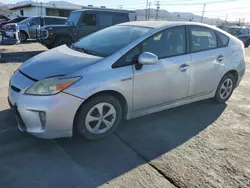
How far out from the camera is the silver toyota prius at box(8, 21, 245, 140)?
2938mm

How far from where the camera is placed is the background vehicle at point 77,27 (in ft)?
34.5

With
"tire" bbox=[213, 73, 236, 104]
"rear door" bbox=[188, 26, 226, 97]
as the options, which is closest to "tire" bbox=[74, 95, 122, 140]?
"rear door" bbox=[188, 26, 226, 97]

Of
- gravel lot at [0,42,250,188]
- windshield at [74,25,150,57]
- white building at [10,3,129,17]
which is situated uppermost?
white building at [10,3,129,17]

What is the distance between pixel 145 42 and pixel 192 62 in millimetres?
949

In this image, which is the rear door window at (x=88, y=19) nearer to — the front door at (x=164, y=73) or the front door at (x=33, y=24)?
the front door at (x=33, y=24)

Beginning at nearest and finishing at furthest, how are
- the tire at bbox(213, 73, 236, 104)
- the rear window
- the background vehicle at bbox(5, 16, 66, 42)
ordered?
the rear window → the tire at bbox(213, 73, 236, 104) → the background vehicle at bbox(5, 16, 66, 42)

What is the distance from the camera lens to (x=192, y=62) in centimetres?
400

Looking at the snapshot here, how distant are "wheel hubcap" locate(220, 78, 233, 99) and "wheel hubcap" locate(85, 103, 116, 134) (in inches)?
100.0

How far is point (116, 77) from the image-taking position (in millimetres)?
3217

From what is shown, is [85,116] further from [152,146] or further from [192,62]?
[192,62]

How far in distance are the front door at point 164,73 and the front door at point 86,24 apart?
762 centimetres

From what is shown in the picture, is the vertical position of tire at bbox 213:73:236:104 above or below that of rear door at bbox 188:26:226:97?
below

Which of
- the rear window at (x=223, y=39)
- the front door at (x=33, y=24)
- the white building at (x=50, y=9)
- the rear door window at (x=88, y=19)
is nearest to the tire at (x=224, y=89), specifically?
the rear window at (x=223, y=39)

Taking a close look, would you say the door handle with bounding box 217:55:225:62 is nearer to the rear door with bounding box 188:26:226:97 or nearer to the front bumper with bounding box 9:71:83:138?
the rear door with bounding box 188:26:226:97
